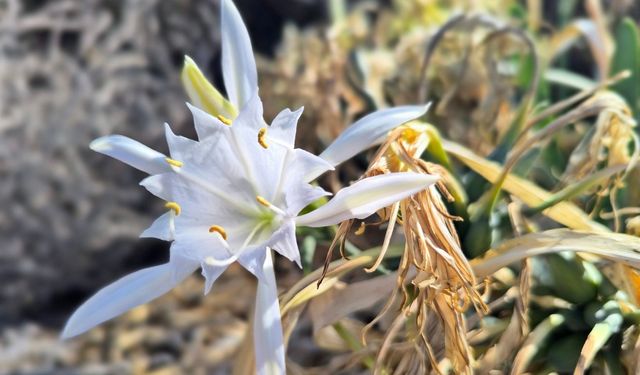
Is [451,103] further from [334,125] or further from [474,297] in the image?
[474,297]

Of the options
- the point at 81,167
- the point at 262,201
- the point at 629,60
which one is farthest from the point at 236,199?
the point at 81,167

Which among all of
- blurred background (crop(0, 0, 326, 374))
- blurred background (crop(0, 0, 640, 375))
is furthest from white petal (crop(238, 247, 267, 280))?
blurred background (crop(0, 0, 326, 374))

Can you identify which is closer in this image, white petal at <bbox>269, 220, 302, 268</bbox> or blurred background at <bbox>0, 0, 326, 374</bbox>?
white petal at <bbox>269, 220, 302, 268</bbox>

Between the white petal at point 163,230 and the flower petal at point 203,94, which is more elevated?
Result: the flower petal at point 203,94

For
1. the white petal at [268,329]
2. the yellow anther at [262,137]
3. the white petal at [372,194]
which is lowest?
the white petal at [268,329]

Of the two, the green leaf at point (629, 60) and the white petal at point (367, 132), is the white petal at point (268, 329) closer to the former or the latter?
the white petal at point (367, 132)

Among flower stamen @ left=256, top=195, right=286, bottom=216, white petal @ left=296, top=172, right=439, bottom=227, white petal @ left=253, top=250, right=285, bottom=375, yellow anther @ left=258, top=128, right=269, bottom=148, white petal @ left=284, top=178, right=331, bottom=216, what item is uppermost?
yellow anther @ left=258, top=128, right=269, bottom=148

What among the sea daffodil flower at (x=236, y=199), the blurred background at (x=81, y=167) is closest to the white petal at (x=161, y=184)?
the sea daffodil flower at (x=236, y=199)

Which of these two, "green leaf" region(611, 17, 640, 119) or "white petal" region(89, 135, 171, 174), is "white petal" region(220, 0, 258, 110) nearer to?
"white petal" region(89, 135, 171, 174)
